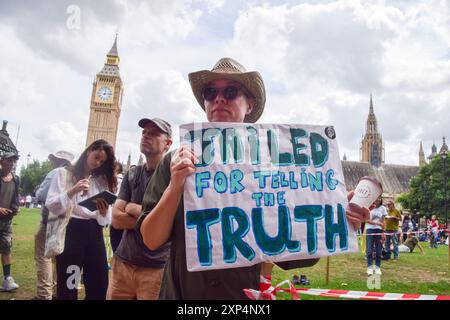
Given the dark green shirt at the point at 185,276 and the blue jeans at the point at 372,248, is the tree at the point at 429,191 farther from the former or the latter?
the dark green shirt at the point at 185,276

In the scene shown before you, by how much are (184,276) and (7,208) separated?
5.86 metres

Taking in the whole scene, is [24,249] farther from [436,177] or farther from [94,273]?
[436,177]

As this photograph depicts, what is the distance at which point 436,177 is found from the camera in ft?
147

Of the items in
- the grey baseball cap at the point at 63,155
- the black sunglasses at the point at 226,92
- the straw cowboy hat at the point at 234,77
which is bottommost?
the black sunglasses at the point at 226,92

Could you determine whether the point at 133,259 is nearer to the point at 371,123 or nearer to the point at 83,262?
the point at 83,262

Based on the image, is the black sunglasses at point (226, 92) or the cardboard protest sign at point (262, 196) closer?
the cardboard protest sign at point (262, 196)

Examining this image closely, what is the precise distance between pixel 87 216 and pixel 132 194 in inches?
45.6

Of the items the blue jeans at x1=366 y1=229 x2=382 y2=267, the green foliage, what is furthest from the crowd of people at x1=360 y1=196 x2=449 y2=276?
the green foliage

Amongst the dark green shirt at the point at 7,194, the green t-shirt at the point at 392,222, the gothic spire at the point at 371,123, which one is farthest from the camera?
the gothic spire at the point at 371,123

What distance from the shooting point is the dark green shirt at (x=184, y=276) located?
171 cm

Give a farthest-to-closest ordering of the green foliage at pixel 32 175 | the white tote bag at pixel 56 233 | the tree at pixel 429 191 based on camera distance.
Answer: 1. the green foliage at pixel 32 175
2. the tree at pixel 429 191
3. the white tote bag at pixel 56 233

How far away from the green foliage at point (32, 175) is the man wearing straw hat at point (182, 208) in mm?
79742

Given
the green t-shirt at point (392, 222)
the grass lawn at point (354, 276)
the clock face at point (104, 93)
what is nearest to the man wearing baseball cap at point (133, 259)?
the grass lawn at point (354, 276)

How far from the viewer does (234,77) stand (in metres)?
2.03
